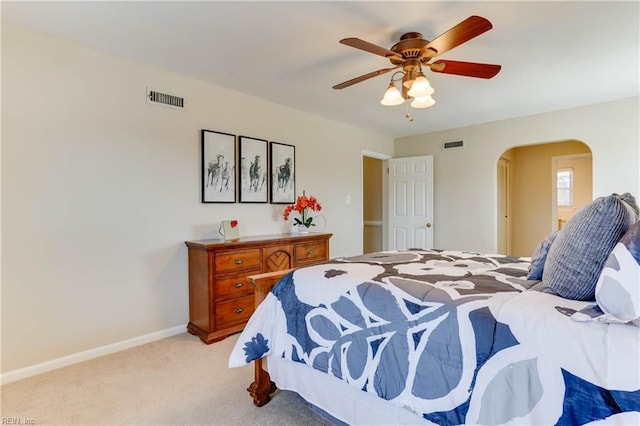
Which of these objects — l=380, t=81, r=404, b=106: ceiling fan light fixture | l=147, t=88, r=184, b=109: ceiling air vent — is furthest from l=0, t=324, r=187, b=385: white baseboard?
l=380, t=81, r=404, b=106: ceiling fan light fixture

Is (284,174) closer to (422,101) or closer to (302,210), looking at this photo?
(302,210)

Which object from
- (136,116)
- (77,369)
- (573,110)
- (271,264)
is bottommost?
(77,369)

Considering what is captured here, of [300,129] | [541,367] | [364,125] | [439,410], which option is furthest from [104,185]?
[364,125]

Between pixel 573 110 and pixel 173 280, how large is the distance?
4.94 m

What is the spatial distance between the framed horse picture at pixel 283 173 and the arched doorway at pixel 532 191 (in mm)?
3595

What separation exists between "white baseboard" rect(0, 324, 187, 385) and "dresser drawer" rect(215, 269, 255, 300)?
23.2 inches

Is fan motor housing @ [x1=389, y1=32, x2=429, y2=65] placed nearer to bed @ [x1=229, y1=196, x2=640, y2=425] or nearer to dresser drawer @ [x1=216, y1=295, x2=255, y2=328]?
bed @ [x1=229, y1=196, x2=640, y2=425]

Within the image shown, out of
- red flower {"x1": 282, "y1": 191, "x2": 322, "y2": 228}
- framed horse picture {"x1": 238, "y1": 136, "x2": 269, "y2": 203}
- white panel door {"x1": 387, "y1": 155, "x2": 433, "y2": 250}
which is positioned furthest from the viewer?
white panel door {"x1": 387, "y1": 155, "x2": 433, "y2": 250}

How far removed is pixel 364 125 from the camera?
489 cm

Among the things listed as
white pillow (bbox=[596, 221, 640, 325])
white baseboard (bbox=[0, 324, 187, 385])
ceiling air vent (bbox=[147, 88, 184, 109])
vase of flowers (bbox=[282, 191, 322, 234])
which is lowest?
white baseboard (bbox=[0, 324, 187, 385])

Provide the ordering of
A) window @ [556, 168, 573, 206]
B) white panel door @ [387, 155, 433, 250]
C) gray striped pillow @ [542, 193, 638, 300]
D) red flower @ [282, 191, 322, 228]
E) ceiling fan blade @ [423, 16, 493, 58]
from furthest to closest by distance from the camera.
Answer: window @ [556, 168, 573, 206] → white panel door @ [387, 155, 433, 250] → red flower @ [282, 191, 322, 228] → ceiling fan blade @ [423, 16, 493, 58] → gray striped pillow @ [542, 193, 638, 300]

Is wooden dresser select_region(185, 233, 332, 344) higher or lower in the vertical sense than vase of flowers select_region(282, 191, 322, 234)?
lower

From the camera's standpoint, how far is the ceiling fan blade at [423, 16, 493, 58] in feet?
5.42

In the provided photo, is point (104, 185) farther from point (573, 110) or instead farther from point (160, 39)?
point (573, 110)
